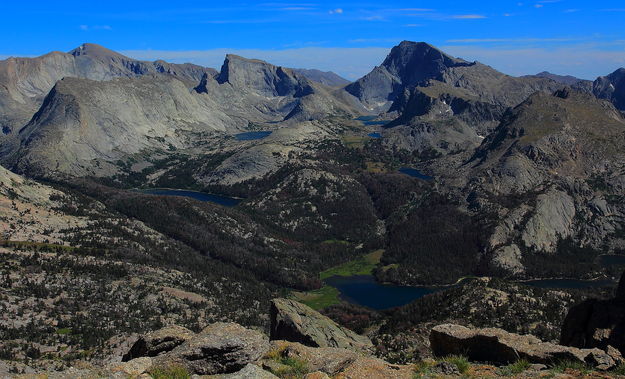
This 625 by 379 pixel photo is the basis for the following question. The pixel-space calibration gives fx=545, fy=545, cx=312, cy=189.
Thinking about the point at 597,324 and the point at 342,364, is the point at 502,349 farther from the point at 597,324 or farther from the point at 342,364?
the point at 597,324

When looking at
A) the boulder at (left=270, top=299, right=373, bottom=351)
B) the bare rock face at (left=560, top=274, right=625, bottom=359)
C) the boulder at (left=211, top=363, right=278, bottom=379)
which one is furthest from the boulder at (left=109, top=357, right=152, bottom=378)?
the bare rock face at (left=560, top=274, right=625, bottom=359)

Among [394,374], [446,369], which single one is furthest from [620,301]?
[394,374]

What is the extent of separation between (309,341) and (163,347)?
3071 cm

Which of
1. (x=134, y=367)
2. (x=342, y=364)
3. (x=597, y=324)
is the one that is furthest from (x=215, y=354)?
(x=597, y=324)

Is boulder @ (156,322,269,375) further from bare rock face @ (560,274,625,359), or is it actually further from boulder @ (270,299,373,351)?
boulder @ (270,299,373,351)

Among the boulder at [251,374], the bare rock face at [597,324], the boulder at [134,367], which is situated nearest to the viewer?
the boulder at [251,374]

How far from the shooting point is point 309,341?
66.1m

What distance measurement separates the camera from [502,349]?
38.9 metres

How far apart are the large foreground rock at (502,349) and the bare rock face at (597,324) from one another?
1024cm

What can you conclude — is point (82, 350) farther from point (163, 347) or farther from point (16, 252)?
point (163, 347)

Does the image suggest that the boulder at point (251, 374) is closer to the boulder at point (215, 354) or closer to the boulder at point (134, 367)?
the boulder at point (215, 354)

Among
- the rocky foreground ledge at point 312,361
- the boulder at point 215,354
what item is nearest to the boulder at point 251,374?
the rocky foreground ledge at point 312,361

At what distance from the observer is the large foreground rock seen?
34688 mm

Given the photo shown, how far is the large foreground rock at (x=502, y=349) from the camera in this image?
34688 millimetres
